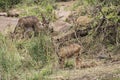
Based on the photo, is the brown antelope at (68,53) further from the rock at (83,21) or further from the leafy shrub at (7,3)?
the leafy shrub at (7,3)

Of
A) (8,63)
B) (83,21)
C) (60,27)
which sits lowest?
(60,27)

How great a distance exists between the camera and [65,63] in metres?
10.9

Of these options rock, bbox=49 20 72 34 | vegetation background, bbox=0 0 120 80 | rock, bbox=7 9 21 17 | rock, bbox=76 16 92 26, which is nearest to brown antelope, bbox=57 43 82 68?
vegetation background, bbox=0 0 120 80

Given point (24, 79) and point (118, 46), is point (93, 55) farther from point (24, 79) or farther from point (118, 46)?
point (24, 79)

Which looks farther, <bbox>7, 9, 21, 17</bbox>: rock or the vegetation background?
<bbox>7, 9, 21, 17</bbox>: rock

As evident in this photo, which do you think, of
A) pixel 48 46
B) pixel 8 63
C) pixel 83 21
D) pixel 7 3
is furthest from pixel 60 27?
pixel 7 3

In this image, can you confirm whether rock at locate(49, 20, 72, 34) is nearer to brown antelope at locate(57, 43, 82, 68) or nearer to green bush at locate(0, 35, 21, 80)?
brown antelope at locate(57, 43, 82, 68)

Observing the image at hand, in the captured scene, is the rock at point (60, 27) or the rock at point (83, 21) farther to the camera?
the rock at point (60, 27)

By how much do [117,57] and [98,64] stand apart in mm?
832

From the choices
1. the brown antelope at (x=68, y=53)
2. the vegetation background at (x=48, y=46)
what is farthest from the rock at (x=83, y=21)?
the brown antelope at (x=68, y=53)

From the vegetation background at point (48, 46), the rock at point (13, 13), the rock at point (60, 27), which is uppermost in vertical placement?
the vegetation background at point (48, 46)

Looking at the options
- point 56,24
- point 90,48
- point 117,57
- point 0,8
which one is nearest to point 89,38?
point 90,48

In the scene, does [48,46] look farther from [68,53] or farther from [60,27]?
[60,27]

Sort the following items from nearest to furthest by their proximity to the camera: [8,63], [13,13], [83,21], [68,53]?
[8,63], [68,53], [83,21], [13,13]
